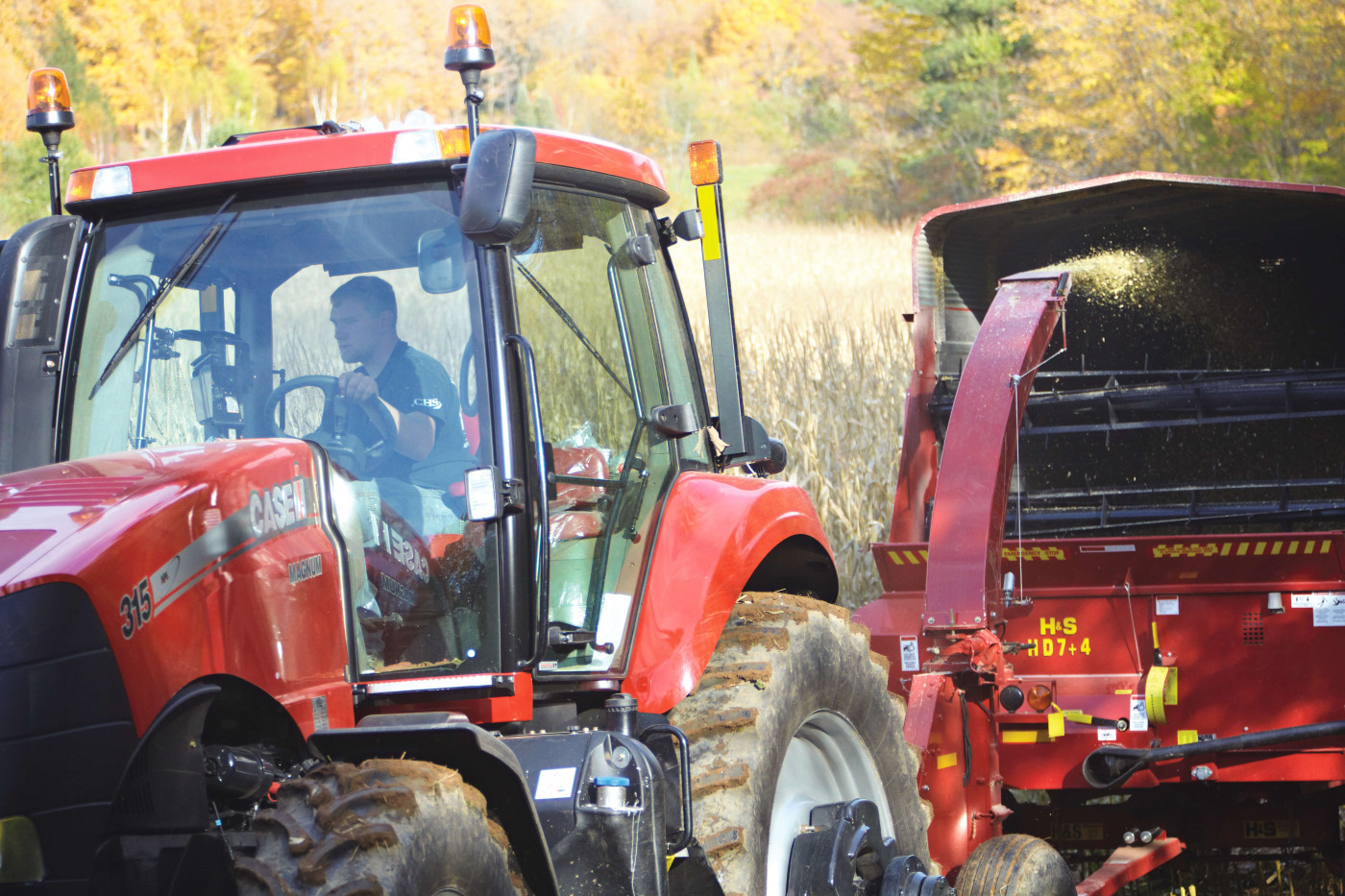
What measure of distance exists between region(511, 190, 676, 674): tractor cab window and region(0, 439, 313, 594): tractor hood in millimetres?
672

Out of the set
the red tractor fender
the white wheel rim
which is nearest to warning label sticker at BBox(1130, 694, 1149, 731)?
the white wheel rim

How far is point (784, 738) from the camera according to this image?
3.30m

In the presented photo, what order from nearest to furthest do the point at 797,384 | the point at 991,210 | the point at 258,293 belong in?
the point at 258,293 → the point at 991,210 → the point at 797,384

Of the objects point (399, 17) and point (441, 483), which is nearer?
point (441, 483)

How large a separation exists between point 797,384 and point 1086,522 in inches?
164

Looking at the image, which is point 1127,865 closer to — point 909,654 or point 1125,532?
point 909,654

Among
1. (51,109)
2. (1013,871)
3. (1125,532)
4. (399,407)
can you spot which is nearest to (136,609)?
(399,407)

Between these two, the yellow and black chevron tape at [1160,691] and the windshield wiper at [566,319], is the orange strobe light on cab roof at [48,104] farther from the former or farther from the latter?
the yellow and black chevron tape at [1160,691]

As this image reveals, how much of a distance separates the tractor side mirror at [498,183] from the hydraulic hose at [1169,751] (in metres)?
3.15

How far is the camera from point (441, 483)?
2834mm

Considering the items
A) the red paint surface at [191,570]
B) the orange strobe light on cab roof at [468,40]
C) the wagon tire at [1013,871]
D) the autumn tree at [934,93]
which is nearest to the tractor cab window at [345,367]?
the red paint surface at [191,570]

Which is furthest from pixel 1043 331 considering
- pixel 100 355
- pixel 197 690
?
pixel 197 690

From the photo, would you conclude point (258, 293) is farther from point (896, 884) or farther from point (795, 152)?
point (795, 152)

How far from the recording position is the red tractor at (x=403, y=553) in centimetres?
210
